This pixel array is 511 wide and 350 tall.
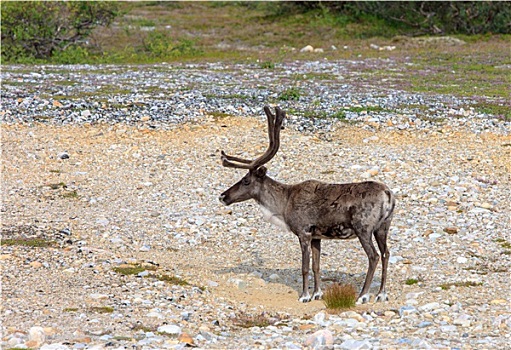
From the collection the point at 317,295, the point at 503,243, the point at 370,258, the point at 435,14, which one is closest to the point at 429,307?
the point at 370,258

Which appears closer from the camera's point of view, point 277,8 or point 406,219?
point 406,219

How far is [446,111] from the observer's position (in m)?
22.0

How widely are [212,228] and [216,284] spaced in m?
2.90

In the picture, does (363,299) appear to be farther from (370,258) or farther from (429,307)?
(429,307)

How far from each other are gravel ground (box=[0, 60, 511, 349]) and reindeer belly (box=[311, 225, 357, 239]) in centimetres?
97

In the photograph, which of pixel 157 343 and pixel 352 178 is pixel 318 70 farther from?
pixel 157 343

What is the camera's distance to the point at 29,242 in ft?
44.4

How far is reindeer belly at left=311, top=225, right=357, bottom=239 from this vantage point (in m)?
12.0

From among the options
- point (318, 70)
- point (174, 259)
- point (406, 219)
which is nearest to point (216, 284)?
point (174, 259)

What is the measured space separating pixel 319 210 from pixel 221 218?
3.82 meters

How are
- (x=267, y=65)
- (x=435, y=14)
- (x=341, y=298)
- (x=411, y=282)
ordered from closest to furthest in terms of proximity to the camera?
(x=341, y=298) → (x=411, y=282) → (x=267, y=65) → (x=435, y=14)

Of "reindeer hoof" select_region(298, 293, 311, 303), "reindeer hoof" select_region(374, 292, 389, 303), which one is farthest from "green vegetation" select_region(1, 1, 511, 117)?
"reindeer hoof" select_region(374, 292, 389, 303)

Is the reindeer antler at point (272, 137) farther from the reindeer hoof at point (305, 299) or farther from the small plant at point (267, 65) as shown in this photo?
the small plant at point (267, 65)

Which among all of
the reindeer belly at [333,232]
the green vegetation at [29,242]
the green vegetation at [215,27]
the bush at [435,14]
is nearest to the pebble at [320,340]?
the reindeer belly at [333,232]
